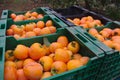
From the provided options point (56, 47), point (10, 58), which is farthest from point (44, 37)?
point (10, 58)

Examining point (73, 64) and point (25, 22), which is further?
point (25, 22)

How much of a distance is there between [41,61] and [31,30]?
2.72 ft

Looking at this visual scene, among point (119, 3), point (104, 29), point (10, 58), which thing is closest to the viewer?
point (10, 58)

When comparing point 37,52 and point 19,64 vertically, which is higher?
point 37,52

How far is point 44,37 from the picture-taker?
2027mm

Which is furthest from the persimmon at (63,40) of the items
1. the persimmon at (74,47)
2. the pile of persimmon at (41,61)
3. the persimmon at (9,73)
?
the persimmon at (9,73)

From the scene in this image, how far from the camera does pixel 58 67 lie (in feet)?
4.84

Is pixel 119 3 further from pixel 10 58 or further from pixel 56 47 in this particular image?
pixel 10 58

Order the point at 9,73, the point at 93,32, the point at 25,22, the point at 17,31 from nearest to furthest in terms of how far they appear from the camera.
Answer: the point at 9,73 < the point at 93,32 < the point at 17,31 < the point at 25,22

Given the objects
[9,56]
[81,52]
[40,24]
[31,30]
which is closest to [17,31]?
[31,30]

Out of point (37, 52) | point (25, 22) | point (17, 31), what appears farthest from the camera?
point (25, 22)

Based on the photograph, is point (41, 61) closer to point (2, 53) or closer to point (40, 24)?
point (2, 53)

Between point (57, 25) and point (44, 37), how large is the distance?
36 centimetres

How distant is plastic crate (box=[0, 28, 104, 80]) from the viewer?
1.40 metres
